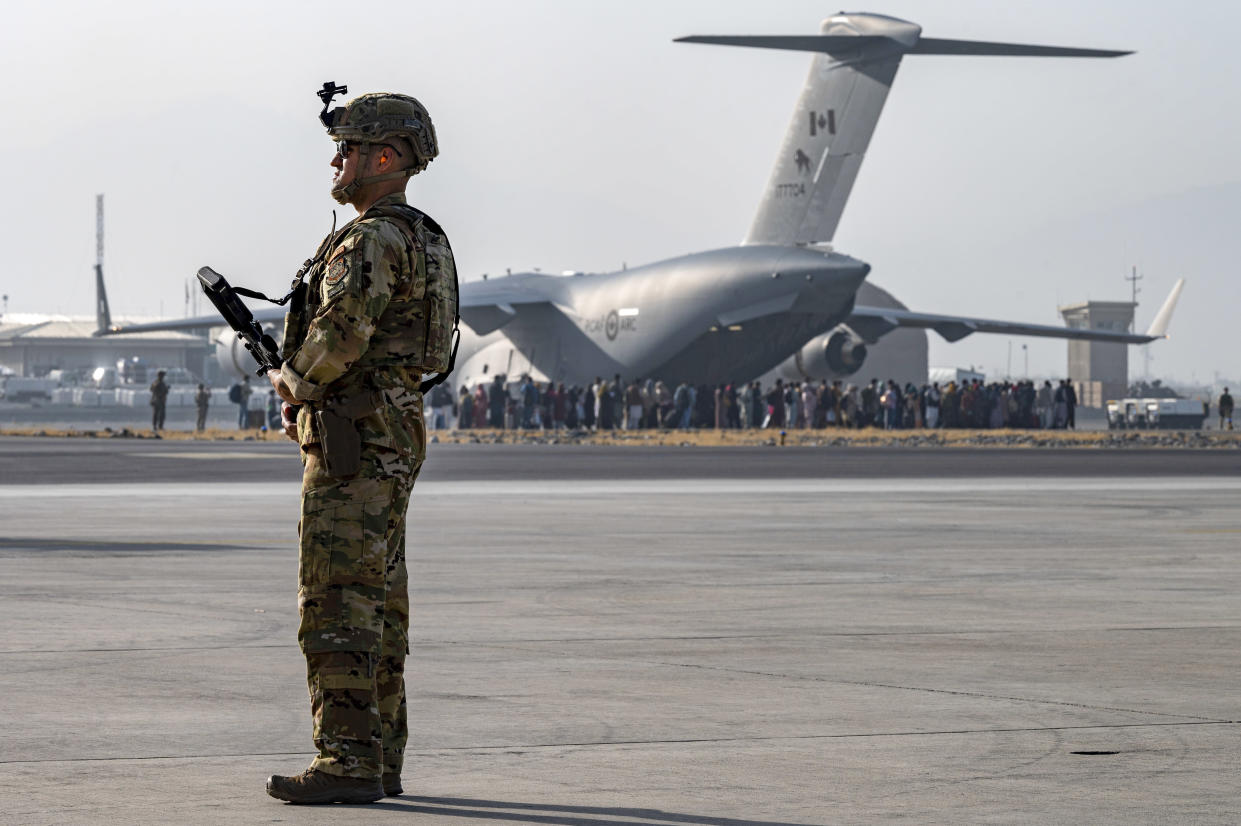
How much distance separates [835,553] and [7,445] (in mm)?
30817

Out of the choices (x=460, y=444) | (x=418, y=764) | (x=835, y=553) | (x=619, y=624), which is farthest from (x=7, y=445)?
(x=418, y=764)

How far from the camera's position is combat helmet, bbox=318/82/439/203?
5.99 metres

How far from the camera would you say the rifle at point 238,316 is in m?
5.88

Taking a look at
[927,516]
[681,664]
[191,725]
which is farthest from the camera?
[927,516]

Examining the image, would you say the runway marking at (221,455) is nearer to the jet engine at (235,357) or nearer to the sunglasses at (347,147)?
the jet engine at (235,357)

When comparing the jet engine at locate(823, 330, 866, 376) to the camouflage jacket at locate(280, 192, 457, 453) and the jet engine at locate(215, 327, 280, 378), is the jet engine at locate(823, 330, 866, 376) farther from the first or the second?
the camouflage jacket at locate(280, 192, 457, 453)

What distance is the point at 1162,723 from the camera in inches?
269

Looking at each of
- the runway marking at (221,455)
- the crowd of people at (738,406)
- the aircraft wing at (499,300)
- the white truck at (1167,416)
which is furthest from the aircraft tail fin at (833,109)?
the white truck at (1167,416)

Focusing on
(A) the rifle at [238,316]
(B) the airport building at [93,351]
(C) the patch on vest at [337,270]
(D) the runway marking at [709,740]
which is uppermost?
(B) the airport building at [93,351]

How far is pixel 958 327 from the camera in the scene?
60531 millimetres

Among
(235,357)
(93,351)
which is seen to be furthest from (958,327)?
(93,351)

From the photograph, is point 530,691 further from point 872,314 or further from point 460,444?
point 872,314

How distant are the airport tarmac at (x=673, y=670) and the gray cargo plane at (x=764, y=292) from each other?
28.9m

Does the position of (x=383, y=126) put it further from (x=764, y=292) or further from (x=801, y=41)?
(x=801, y=41)
